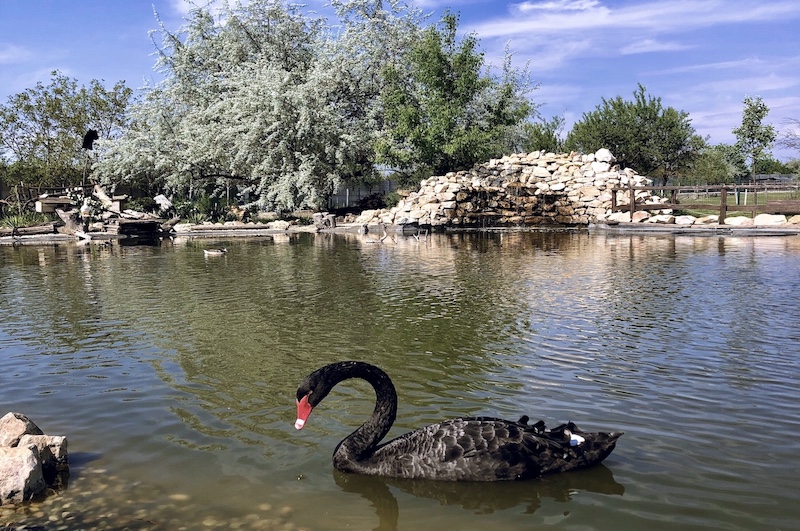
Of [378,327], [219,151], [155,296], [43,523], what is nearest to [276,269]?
[155,296]

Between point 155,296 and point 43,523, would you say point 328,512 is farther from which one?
point 155,296

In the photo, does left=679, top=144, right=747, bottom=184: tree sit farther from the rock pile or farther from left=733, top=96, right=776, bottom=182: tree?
the rock pile

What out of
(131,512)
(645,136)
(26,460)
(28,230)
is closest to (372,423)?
(131,512)

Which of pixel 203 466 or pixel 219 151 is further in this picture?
pixel 219 151

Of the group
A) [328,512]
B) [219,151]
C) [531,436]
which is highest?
[219,151]

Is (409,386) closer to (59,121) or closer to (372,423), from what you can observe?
(372,423)

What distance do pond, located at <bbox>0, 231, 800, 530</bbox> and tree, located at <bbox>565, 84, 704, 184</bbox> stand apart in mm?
36631

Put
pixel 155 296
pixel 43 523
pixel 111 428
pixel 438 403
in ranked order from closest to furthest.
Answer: pixel 43 523 → pixel 111 428 → pixel 438 403 → pixel 155 296

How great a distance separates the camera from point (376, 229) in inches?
1362

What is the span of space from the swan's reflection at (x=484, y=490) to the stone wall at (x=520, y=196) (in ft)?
96.9

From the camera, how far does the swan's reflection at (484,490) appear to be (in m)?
4.72

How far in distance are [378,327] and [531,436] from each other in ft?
17.9

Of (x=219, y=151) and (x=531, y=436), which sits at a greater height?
(x=219, y=151)

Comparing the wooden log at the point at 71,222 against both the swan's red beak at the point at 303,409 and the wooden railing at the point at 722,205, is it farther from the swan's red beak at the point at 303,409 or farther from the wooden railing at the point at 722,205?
the swan's red beak at the point at 303,409
